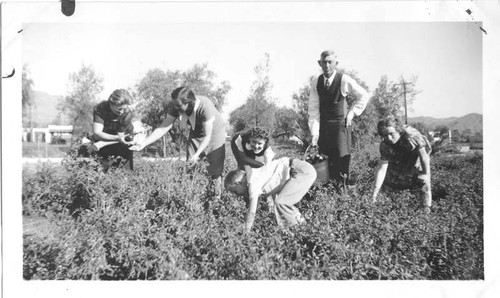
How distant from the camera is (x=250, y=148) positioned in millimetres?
3699

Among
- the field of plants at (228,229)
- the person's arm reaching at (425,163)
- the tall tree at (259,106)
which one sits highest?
the tall tree at (259,106)

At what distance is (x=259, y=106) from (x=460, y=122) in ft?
5.45

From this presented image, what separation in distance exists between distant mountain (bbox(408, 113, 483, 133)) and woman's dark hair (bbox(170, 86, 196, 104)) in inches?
73.9

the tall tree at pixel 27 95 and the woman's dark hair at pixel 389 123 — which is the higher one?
the tall tree at pixel 27 95

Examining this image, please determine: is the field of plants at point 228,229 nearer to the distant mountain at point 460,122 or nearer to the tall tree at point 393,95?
the distant mountain at point 460,122

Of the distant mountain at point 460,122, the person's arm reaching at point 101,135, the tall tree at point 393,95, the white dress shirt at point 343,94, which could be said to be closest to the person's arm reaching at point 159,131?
the person's arm reaching at point 101,135

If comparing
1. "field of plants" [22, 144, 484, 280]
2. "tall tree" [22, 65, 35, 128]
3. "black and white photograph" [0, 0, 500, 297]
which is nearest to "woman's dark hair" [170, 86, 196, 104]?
"black and white photograph" [0, 0, 500, 297]

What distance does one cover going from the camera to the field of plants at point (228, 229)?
11.4ft

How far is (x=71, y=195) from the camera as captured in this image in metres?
3.63

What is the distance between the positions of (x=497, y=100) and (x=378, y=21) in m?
1.16

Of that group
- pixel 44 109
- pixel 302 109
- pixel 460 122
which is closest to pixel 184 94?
pixel 302 109

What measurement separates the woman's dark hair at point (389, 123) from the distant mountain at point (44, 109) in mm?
2635

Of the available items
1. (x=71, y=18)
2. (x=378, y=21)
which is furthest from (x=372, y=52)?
(x=71, y=18)

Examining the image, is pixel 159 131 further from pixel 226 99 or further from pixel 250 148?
pixel 250 148
